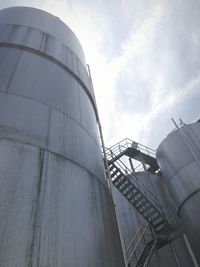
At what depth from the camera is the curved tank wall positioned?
11.9 m

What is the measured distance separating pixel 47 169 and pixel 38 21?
7.24m

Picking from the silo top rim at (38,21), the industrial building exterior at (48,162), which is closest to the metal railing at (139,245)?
the industrial building exterior at (48,162)

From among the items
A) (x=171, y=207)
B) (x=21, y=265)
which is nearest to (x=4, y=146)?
(x=21, y=265)

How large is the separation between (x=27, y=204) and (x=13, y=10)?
9.21 m

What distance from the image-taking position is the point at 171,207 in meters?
14.1

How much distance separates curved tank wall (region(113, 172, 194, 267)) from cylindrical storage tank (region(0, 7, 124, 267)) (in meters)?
7.28

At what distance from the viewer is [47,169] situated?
407cm

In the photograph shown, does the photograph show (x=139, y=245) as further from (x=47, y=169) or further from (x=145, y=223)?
(x=47, y=169)

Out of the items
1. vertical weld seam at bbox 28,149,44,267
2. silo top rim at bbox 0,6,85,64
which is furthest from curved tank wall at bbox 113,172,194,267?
vertical weld seam at bbox 28,149,44,267

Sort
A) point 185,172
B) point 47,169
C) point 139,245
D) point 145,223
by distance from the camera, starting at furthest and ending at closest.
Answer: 1. point 145,223
2. point 185,172
3. point 139,245
4. point 47,169

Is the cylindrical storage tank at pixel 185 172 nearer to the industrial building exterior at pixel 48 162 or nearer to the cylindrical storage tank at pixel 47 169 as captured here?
the industrial building exterior at pixel 48 162

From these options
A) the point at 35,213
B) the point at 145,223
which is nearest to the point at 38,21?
the point at 35,213

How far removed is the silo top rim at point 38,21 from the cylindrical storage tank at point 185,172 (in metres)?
8.17

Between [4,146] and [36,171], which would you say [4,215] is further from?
[4,146]
